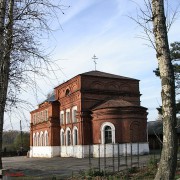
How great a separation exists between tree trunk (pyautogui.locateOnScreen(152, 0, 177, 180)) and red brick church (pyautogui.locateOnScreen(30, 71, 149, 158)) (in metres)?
24.6

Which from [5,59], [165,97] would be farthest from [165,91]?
[5,59]

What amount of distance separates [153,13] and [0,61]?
4.40 m

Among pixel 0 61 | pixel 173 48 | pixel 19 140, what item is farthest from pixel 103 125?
pixel 19 140

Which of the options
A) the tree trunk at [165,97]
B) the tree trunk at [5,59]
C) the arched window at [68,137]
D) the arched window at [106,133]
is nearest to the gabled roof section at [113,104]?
the arched window at [106,133]

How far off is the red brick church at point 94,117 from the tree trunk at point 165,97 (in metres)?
24.6

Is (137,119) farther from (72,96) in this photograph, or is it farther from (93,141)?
(72,96)

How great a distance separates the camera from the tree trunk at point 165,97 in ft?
23.6

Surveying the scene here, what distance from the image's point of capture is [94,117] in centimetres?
3525

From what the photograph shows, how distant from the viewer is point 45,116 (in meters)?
48.2

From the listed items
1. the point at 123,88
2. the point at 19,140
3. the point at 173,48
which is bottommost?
the point at 19,140

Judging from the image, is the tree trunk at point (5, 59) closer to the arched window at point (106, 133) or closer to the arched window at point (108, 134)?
the arched window at point (106, 133)

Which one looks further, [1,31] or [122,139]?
[122,139]

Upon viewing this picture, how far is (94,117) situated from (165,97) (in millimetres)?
28098

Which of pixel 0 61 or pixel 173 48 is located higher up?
pixel 173 48
